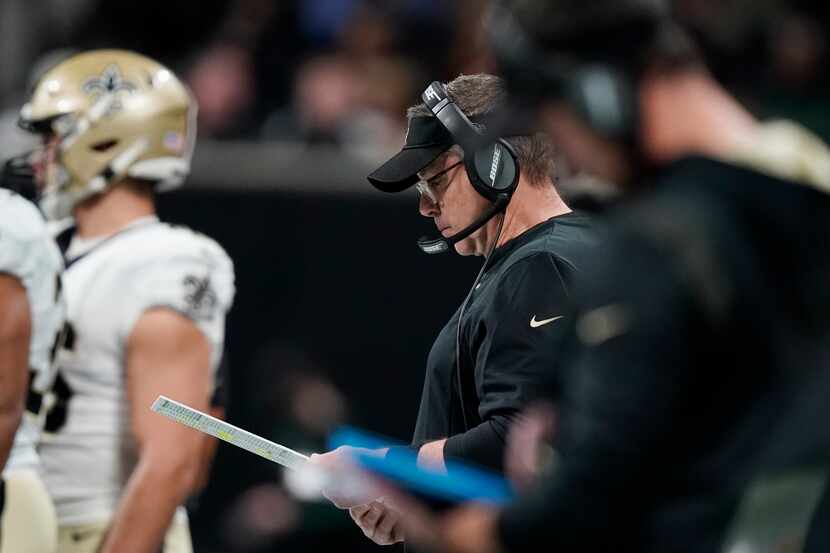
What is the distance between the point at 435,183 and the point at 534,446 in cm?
137

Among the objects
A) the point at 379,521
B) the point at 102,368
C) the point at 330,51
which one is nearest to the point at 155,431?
the point at 102,368

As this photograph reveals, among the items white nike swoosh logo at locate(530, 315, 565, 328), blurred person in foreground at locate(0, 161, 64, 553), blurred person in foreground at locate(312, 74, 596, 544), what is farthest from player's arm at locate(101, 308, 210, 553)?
white nike swoosh logo at locate(530, 315, 565, 328)

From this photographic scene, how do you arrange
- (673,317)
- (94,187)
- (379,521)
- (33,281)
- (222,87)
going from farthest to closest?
(222,87)
(94,187)
(33,281)
(379,521)
(673,317)

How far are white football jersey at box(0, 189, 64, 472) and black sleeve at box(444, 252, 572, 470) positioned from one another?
104cm

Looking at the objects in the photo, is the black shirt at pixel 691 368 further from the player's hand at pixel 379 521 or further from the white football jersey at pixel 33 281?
the white football jersey at pixel 33 281

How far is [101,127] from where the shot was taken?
4.29 metres

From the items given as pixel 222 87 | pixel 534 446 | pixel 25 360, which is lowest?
pixel 222 87

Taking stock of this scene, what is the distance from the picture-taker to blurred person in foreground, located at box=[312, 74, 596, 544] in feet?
10.3

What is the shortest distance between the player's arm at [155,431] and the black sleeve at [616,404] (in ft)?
Result: 6.75

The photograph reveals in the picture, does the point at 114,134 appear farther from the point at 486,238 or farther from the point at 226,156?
the point at 226,156

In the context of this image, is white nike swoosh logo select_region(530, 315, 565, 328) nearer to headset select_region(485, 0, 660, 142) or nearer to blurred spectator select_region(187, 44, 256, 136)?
headset select_region(485, 0, 660, 142)

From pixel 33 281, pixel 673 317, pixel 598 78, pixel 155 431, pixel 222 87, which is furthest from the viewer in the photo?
pixel 222 87

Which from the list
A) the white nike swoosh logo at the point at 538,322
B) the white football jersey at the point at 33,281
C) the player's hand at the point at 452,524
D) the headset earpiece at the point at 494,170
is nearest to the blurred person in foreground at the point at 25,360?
the white football jersey at the point at 33,281

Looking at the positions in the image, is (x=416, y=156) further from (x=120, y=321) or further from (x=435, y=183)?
(x=120, y=321)
